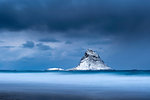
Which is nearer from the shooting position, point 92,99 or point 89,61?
point 92,99

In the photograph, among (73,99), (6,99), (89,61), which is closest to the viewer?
(6,99)

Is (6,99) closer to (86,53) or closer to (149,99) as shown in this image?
(149,99)

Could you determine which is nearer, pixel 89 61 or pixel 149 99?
pixel 149 99

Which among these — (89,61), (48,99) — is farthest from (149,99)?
(89,61)

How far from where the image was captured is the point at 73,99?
21406mm

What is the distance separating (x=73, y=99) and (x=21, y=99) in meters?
3.92

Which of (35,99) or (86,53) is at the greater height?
(86,53)

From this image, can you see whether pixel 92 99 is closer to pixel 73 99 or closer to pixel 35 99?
pixel 73 99

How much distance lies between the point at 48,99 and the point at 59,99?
0.84 meters

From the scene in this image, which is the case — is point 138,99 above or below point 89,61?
below

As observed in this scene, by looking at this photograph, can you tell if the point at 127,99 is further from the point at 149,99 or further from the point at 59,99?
the point at 59,99

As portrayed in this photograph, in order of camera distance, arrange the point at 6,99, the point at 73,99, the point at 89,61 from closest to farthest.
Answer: the point at 6,99, the point at 73,99, the point at 89,61

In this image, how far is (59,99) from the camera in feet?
70.5

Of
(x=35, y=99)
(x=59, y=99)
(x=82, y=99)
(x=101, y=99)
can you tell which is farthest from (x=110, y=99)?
(x=35, y=99)
